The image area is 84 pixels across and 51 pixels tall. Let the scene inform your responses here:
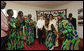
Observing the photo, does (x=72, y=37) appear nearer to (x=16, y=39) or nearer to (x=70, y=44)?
(x=70, y=44)

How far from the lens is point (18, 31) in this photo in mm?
543

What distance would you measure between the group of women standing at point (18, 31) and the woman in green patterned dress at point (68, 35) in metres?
0.25

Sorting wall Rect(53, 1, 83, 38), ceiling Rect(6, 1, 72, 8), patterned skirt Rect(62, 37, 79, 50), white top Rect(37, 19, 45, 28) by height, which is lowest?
patterned skirt Rect(62, 37, 79, 50)

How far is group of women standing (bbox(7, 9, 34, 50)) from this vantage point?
50cm

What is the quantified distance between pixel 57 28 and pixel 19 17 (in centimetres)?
30

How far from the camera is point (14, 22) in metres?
0.50

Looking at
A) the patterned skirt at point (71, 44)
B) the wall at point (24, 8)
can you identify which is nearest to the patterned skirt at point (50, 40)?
the patterned skirt at point (71, 44)

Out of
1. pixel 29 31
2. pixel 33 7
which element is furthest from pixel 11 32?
pixel 33 7

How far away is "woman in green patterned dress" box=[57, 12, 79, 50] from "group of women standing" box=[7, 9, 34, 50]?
0.81 feet

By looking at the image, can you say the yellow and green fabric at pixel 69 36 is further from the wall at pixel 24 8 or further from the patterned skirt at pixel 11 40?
the patterned skirt at pixel 11 40

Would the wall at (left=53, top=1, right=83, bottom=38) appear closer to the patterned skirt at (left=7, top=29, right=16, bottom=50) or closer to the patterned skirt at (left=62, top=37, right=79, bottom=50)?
the patterned skirt at (left=62, top=37, right=79, bottom=50)

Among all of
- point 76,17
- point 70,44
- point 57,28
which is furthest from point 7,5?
point 70,44

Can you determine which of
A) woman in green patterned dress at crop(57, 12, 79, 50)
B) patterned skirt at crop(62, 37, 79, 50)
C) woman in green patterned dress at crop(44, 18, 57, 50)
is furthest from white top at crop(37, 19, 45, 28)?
patterned skirt at crop(62, 37, 79, 50)

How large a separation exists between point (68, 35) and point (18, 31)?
414 mm
